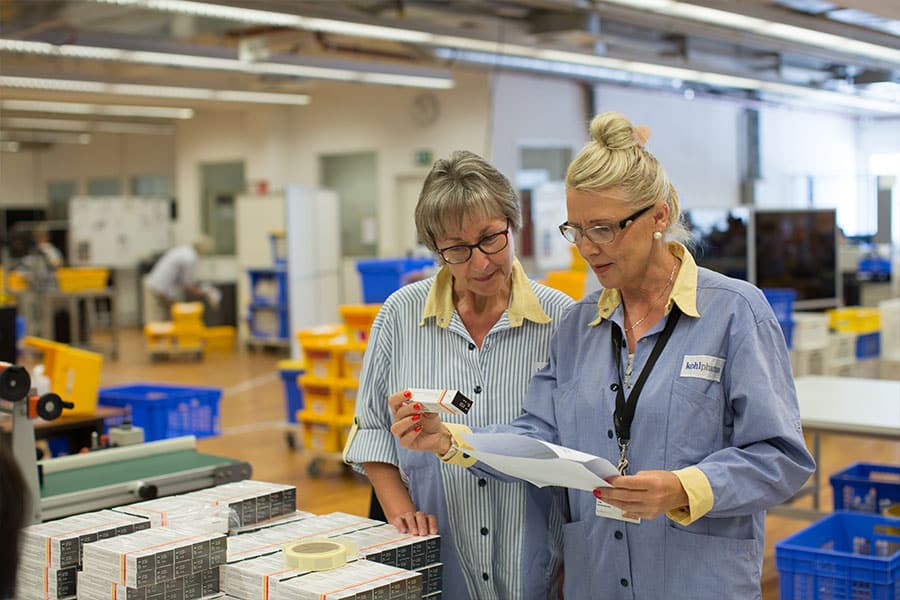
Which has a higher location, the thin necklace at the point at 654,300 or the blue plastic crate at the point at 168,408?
the thin necklace at the point at 654,300

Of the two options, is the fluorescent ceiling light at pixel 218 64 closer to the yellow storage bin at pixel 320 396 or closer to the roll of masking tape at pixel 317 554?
the yellow storage bin at pixel 320 396

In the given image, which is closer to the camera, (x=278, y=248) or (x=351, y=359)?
(x=351, y=359)

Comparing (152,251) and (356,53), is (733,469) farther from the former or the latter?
(152,251)

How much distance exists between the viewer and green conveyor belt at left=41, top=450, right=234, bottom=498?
297cm

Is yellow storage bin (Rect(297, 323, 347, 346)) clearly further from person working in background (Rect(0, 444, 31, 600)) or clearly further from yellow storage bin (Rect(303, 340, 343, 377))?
person working in background (Rect(0, 444, 31, 600))

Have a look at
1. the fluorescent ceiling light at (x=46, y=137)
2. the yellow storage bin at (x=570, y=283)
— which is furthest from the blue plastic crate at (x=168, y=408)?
the fluorescent ceiling light at (x=46, y=137)

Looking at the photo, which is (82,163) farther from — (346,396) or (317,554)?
(317,554)

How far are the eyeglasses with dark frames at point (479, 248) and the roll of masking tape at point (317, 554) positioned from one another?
2.09 ft

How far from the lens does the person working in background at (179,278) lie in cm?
1479

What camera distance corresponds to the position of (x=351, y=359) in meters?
A: 7.10

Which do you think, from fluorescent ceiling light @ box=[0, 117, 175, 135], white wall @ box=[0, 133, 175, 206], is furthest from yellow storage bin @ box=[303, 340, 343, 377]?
white wall @ box=[0, 133, 175, 206]

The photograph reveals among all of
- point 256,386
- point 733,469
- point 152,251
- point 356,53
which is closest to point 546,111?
point 356,53

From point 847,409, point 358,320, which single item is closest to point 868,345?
point 847,409

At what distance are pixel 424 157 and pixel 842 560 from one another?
33.8 feet
